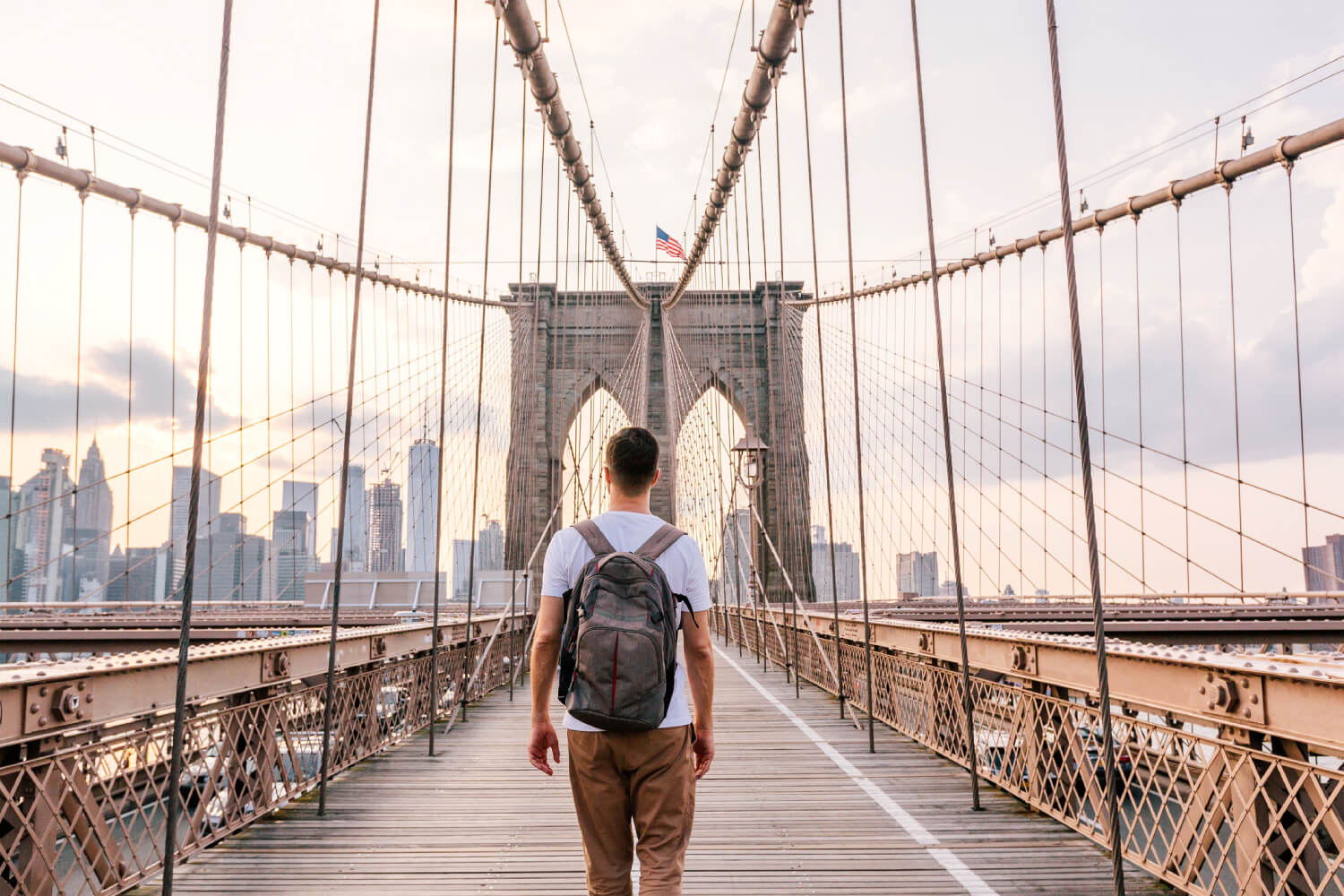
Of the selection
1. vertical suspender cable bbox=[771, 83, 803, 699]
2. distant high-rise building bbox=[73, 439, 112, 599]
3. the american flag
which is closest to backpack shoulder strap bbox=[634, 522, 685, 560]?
vertical suspender cable bbox=[771, 83, 803, 699]

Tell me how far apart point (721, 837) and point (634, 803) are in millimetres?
1704

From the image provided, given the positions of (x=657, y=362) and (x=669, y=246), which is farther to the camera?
(x=657, y=362)

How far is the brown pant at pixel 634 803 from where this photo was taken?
192 cm

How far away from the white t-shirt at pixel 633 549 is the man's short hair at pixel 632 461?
74 millimetres

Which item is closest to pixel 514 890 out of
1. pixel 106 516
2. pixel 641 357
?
pixel 106 516

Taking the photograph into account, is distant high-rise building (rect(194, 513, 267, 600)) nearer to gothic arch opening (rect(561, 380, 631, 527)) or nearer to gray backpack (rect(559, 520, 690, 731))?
gothic arch opening (rect(561, 380, 631, 527))

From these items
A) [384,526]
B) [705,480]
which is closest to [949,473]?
[705,480]

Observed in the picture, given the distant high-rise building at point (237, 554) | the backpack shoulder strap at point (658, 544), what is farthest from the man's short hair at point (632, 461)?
the distant high-rise building at point (237, 554)

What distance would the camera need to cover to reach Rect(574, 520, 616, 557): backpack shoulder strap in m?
1.98

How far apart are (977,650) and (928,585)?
601 inches

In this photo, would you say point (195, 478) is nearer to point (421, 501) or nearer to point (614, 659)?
point (614, 659)

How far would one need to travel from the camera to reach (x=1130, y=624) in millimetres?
8039

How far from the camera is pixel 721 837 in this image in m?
3.51

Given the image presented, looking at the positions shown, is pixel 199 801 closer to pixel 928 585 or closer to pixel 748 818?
pixel 748 818
